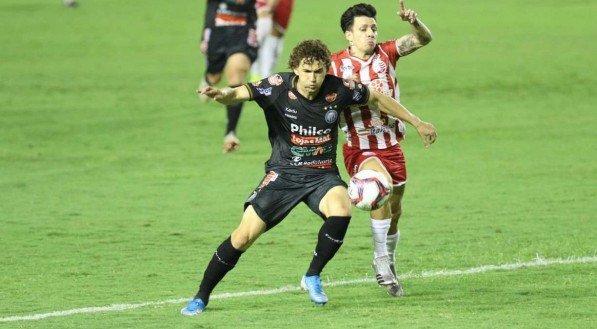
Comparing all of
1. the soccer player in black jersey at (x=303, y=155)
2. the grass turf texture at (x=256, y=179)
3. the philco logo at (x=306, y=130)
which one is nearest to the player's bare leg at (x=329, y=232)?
the soccer player in black jersey at (x=303, y=155)

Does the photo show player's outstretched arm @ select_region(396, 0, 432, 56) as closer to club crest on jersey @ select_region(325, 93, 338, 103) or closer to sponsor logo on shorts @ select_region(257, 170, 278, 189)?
club crest on jersey @ select_region(325, 93, 338, 103)

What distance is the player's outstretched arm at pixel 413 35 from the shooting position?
9.52m

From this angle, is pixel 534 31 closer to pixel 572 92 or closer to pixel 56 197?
pixel 572 92

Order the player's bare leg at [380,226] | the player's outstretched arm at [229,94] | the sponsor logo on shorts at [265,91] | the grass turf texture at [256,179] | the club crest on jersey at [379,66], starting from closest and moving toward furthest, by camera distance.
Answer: the player's outstretched arm at [229,94] → the sponsor logo on shorts at [265,91] → the grass turf texture at [256,179] → the player's bare leg at [380,226] → the club crest on jersey at [379,66]

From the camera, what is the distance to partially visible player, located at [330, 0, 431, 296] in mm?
9547

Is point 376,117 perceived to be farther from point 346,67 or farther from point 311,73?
point 311,73

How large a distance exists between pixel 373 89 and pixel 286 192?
1.06 metres

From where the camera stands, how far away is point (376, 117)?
31.8ft

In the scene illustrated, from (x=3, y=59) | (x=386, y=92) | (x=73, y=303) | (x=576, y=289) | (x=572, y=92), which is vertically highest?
(x=386, y=92)

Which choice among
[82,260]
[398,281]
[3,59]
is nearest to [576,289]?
[398,281]

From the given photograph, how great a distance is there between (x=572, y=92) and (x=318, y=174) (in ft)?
45.1

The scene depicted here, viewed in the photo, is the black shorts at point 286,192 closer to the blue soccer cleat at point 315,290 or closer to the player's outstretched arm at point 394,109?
A: the blue soccer cleat at point 315,290

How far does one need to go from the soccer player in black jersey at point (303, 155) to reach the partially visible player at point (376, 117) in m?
0.47

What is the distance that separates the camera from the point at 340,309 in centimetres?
893
